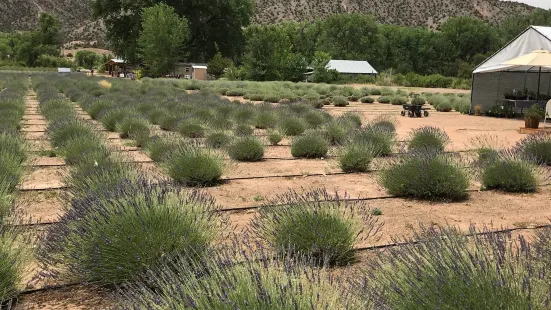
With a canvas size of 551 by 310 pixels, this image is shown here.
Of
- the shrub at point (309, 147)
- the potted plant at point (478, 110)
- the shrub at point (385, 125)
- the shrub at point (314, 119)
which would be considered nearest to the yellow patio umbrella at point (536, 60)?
the shrub at point (385, 125)

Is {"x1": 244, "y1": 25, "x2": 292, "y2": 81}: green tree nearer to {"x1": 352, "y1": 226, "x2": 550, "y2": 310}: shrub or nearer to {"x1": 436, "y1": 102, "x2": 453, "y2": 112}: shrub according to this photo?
{"x1": 436, "y1": 102, "x2": 453, "y2": 112}: shrub

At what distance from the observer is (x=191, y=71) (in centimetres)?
7319

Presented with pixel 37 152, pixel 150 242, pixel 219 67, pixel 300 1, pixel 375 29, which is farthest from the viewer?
pixel 300 1

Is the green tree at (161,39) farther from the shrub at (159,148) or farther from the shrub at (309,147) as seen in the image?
the shrub at (159,148)

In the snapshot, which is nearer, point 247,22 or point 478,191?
point 478,191

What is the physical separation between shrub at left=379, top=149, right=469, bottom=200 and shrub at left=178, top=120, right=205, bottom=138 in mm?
7878

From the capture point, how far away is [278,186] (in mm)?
9688

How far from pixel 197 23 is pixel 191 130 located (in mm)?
69364

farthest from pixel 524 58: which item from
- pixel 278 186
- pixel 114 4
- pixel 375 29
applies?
pixel 375 29

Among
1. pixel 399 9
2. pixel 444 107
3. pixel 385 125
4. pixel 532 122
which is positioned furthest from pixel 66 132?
pixel 399 9

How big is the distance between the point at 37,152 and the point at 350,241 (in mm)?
9280

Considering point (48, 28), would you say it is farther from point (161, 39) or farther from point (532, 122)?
point (532, 122)

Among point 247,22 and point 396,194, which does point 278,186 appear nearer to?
point 396,194

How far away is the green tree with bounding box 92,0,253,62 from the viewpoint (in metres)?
78.1
